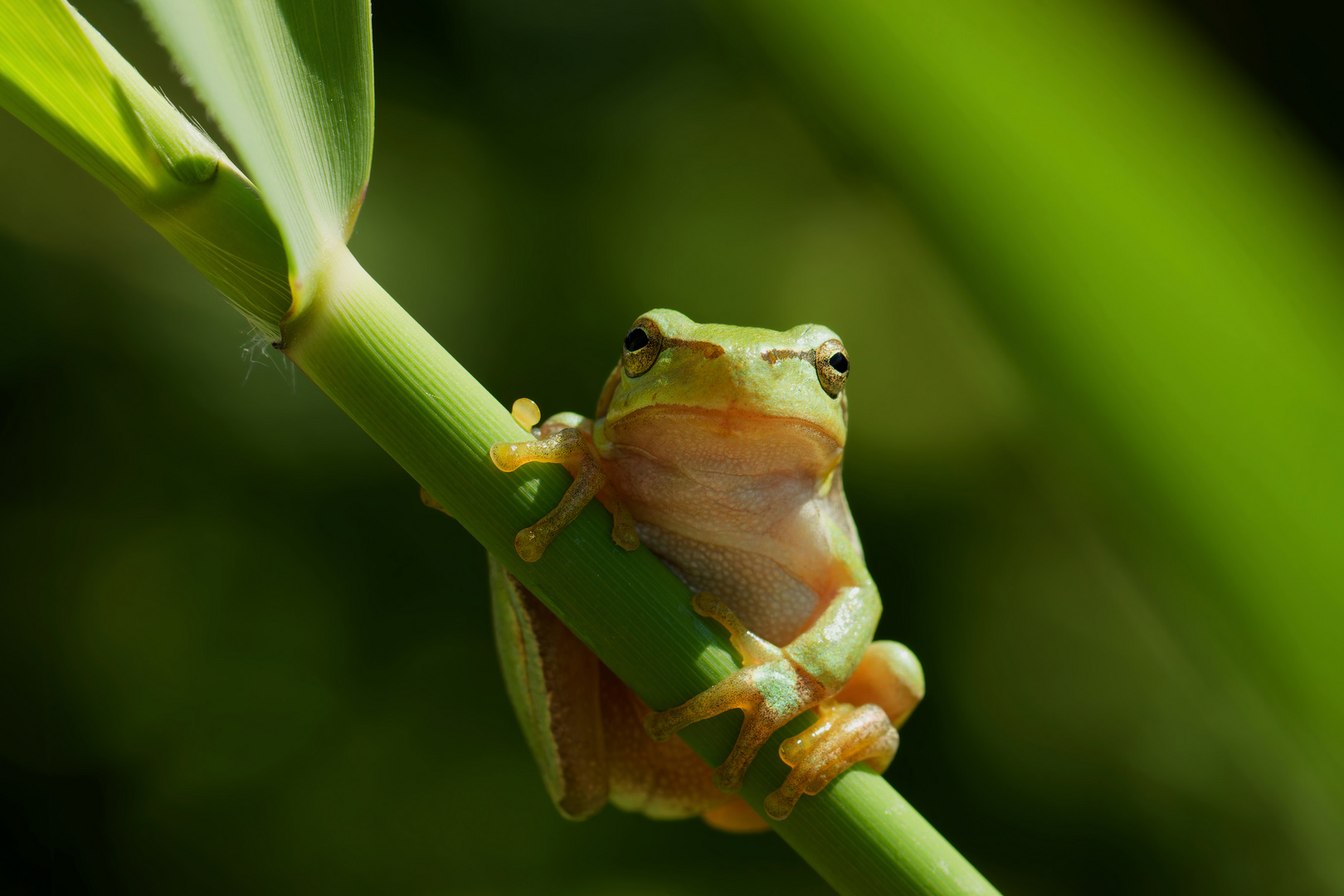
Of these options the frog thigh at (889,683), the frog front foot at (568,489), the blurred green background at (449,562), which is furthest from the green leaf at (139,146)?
the blurred green background at (449,562)

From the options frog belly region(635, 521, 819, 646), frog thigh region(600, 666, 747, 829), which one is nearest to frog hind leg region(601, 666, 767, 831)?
frog thigh region(600, 666, 747, 829)

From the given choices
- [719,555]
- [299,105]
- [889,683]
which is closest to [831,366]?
[719,555]

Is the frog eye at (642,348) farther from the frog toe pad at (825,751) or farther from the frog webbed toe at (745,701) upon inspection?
the frog toe pad at (825,751)

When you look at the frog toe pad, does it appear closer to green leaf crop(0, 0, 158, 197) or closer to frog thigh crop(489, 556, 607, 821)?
frog thigh crop(489, 556, 607, 821)

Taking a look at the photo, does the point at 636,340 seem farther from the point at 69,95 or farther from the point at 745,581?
the point at 69,95

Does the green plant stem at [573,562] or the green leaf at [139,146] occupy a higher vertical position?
the green leaf at [139,146]

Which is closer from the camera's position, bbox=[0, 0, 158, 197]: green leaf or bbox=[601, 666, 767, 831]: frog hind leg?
bbox=[0, 0, 158, 197]: green leaf
